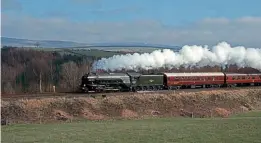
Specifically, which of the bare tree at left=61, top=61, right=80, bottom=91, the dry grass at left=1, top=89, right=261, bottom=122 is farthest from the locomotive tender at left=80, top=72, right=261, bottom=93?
the bare tree at left=61, top=61, right=80, bottom=91

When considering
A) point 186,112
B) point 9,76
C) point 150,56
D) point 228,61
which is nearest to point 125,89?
point 186,112

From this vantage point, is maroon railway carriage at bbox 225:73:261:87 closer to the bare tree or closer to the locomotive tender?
the locomotive tender

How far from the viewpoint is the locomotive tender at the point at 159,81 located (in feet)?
174

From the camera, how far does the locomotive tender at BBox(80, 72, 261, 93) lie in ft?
174

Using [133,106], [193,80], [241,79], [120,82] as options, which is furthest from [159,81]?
[241,79]

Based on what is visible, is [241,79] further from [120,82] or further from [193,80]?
[120,82]

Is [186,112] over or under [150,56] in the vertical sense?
under

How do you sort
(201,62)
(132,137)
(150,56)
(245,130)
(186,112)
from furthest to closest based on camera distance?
(201,62) → (150,56) → (186,112) → (245,130) → (132,137)

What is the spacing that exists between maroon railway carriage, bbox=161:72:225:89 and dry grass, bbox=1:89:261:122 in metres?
6.56

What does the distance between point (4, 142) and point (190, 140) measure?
314 inches

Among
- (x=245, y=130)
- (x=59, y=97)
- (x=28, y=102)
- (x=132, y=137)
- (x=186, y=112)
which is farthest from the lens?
(x=186, y=112)

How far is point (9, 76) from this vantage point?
300 feet

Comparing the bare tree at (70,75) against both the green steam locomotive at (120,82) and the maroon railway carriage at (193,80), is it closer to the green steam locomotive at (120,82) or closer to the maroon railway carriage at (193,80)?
the green steam locomotive at (120,82)

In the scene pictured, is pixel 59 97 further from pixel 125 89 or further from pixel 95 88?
pixel 125 89
